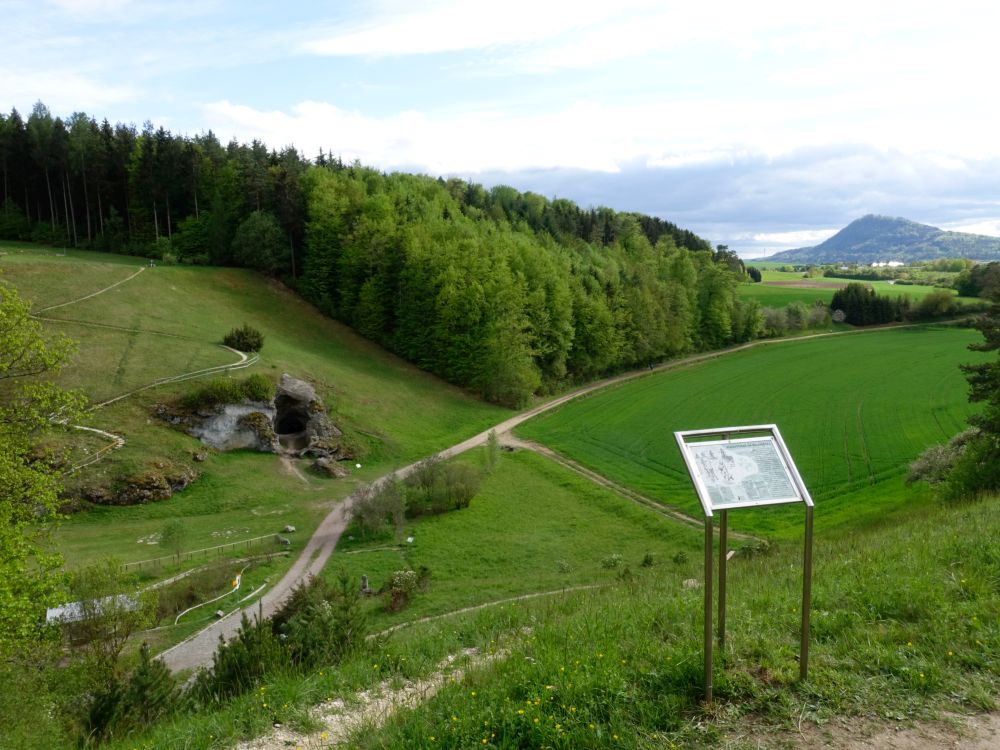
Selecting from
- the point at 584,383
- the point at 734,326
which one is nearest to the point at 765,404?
the point at 584,383

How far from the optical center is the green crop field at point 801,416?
4012 centimetres

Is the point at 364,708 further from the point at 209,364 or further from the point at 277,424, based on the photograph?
the point at 209,364

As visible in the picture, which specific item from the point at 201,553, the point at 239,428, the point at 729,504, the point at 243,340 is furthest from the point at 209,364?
the point at 729,504

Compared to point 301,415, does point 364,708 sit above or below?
above

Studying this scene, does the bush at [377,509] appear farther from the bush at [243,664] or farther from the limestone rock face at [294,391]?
the bush at [243,664]

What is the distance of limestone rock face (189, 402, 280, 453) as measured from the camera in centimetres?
4109

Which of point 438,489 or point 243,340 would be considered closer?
point 438,489

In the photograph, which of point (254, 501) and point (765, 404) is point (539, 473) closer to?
point (254, 501)

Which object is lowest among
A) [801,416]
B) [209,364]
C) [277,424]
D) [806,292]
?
[801,416]

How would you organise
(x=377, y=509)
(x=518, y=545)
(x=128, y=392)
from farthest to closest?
1. (x=128, y=392)
2. (x=377, y=509)
3. (x=518, y=545)

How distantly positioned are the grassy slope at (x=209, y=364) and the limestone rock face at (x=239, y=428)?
3.57ft

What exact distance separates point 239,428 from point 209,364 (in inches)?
292

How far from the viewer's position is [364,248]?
69.1 meters

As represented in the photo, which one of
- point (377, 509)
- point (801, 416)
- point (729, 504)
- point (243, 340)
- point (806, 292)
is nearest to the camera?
point (729, 504)
